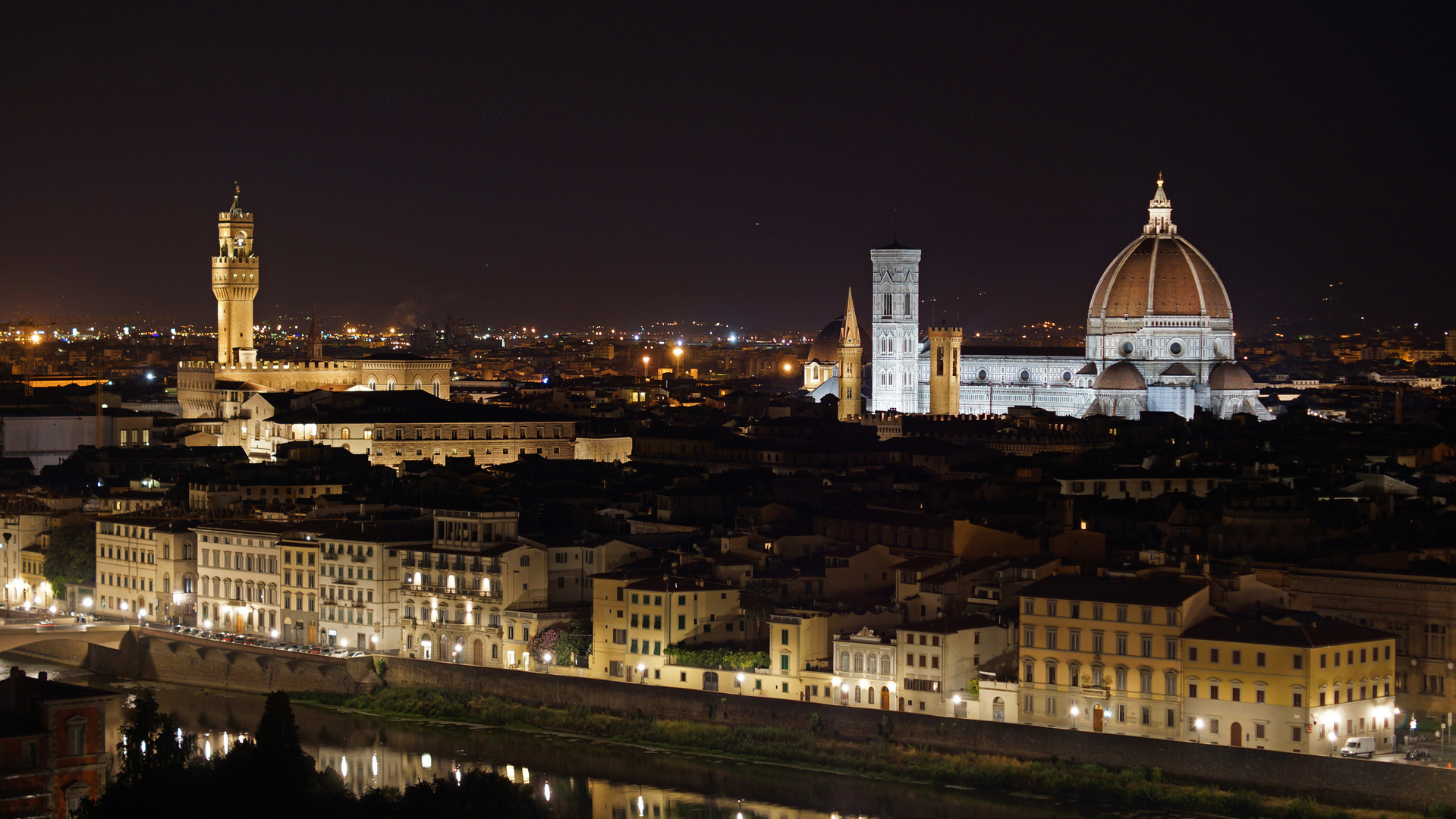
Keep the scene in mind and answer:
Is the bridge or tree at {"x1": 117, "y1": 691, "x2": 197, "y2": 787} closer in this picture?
tree at {"x1": 117, "y1": 691, "x2": 197, "y2": 787}

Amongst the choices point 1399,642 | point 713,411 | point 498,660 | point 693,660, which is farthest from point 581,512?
point 713,411

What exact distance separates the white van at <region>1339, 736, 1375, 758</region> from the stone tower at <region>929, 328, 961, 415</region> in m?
54.4

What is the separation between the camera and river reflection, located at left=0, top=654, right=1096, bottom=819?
1214 inches

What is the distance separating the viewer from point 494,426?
Answer: 6266cm

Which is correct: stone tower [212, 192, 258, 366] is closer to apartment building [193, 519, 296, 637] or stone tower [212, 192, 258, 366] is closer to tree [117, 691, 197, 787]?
apartment building [193, 519, 296, 637]

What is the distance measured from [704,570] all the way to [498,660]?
3.52 meters

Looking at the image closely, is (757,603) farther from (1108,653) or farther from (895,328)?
(895,328)

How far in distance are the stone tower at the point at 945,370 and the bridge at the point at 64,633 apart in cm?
4582

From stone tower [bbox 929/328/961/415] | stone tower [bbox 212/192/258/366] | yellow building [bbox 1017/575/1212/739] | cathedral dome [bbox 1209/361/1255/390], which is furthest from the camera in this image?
stone tower [bbox 929/328/961/415]

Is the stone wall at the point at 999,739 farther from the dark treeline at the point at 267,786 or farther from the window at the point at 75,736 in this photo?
the window at the point at 75,736

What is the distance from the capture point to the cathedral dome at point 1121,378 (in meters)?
79.6

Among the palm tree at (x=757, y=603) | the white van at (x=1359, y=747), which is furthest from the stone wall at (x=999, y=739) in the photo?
the palm tree at (x=757, y=603)

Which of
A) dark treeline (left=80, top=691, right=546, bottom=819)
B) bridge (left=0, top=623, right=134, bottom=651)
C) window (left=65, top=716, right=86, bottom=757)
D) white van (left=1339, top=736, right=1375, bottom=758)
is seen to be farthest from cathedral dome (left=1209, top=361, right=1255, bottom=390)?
window (left=65, top=716, right=86, bottom=757)

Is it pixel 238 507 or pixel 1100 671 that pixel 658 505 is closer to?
pixel 238 507
